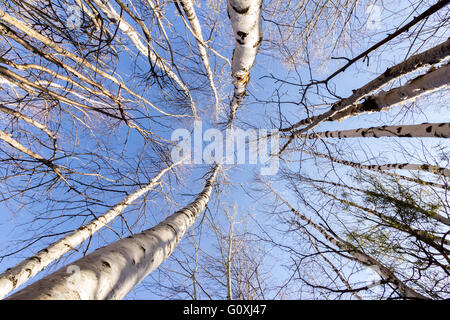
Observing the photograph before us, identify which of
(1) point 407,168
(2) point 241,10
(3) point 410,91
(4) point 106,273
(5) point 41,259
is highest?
(1) point 407,168

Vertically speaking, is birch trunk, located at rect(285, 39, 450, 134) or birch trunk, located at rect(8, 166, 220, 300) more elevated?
birch trunk, located at rect(285, 39, 450, 134)

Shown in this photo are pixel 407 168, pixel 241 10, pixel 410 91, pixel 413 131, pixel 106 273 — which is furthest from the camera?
pixel 407 168

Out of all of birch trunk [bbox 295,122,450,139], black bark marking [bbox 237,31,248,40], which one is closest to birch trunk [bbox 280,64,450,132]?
birch trunk [bbox 295,122,450,139]

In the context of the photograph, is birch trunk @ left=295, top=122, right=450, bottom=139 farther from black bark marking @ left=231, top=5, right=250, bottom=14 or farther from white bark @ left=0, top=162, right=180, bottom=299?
A: white bark @ left=0, top=162, right=180, bottom=299

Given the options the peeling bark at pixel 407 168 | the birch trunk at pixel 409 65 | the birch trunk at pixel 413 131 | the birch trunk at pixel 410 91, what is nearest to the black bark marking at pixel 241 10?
the birch trunk at pixel 409 65

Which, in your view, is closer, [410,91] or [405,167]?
[410,91]

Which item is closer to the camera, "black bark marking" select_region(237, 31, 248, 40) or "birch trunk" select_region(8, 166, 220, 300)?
"birch trunk" select_region(8, 166, 220, 300)

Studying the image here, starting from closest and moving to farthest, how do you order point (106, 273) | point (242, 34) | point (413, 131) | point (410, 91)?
1. point (106, 273)
2. point (410, 91)
3. point (242, 34)
4. point (413, 131)

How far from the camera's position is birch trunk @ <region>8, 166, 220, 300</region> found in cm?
65

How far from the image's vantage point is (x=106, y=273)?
0.79 m

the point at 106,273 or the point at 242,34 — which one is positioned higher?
the point at 242,34

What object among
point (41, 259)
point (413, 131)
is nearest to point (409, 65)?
point (413, 131)

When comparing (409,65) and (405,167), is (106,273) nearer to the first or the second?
(409,65)
